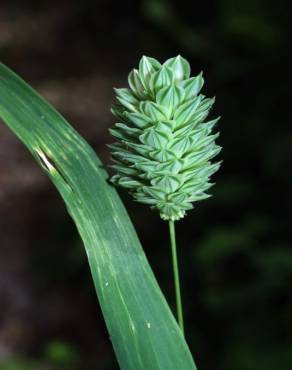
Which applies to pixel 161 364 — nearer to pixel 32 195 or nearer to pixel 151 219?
pixel 151 219

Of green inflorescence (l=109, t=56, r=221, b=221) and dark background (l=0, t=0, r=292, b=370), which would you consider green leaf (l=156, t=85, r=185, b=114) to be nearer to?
green inflorescence (l=109, t=56, r=221, b=221)

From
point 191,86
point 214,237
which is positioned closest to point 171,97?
point 191,86

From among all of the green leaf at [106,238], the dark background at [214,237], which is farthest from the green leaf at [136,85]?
the dark background at [214,237]

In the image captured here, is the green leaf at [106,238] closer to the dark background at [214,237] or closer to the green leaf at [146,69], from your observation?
the green leaf at [146,69]

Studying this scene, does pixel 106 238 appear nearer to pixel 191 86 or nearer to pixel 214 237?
pixel 191 86

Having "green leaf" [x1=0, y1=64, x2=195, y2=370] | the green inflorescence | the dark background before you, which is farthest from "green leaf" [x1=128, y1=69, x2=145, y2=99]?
the dark background

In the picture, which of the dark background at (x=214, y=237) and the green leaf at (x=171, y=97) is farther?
the dark background at (x=214, y=237)

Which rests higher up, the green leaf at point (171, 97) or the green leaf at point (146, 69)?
the green leaf at point (146, 69)
